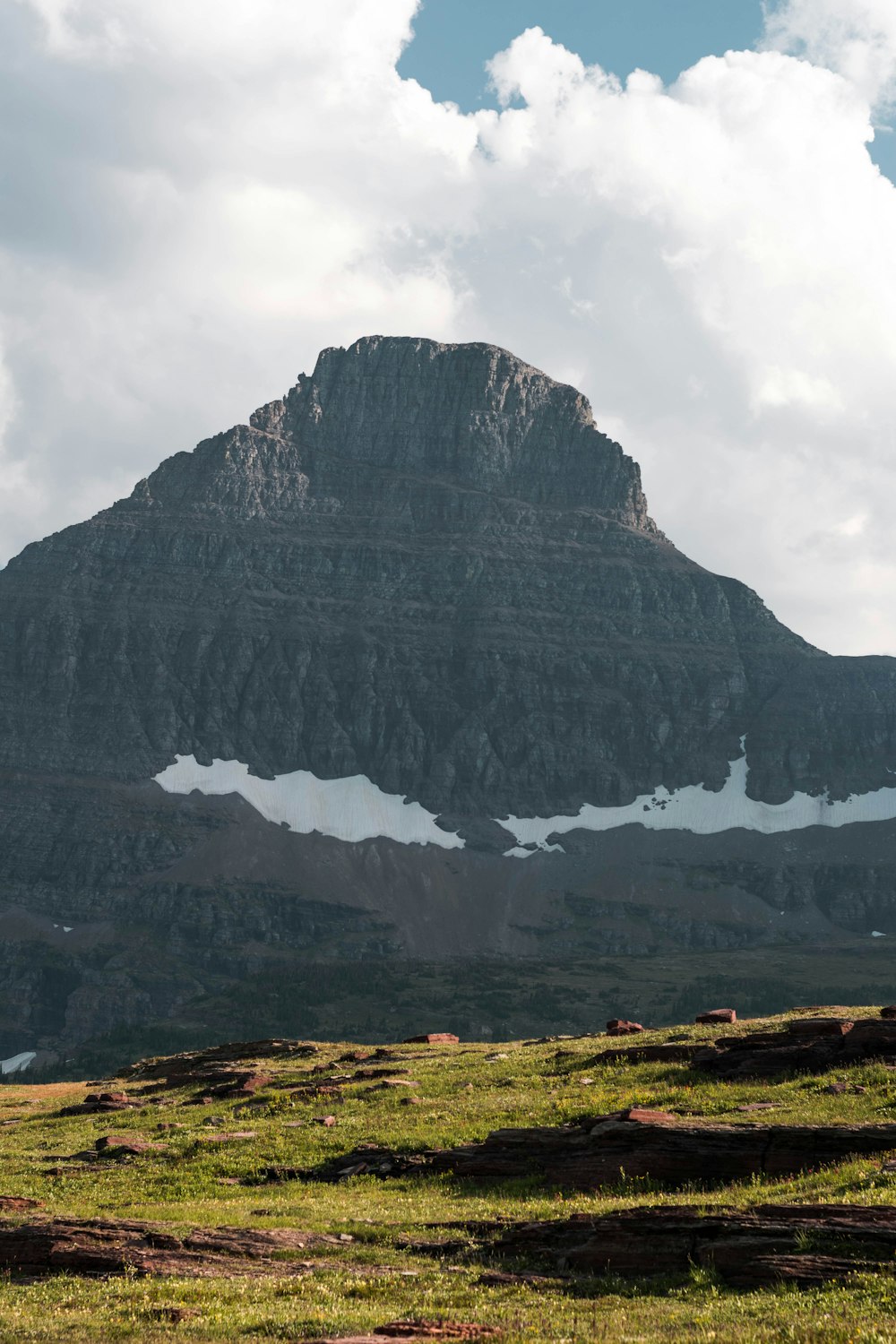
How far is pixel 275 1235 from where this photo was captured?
105 feet

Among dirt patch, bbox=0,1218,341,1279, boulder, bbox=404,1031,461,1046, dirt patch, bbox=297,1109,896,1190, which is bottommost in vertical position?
boulder, bbox=404,1031,461,1046

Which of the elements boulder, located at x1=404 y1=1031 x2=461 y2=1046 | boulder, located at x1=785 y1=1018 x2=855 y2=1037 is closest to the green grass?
boulder, located at x1=785 y1=1018 x2=855 y2=1037

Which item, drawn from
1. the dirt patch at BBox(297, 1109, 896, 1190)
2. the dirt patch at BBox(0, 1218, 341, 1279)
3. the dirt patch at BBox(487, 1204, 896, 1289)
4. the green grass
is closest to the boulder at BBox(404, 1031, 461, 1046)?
the green grass

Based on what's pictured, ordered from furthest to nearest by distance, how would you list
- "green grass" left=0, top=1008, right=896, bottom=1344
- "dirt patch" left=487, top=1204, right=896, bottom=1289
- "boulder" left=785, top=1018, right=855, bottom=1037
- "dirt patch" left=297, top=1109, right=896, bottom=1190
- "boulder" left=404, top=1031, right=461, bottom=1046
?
"boulder" left=404, top=1031, right=461, bottom=1046 < "boulder" left=785, top=1018, right=855, bottom=1037 < "dirt patch" left=297, top=1109, right=896, bottom=1190 < "dirt patch" left=487, top=1204, right=896, bottom=1289 < "green grass" left=0, top=1008, right=896, bottom=1344

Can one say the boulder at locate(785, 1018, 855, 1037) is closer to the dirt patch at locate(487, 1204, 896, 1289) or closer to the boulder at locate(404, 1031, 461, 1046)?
the dirt patch at locate(487, 1204, 896, 1289)

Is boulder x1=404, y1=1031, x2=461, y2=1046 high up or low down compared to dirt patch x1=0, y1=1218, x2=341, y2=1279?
down

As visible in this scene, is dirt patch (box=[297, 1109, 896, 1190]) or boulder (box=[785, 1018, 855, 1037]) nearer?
dirt patch (box=[297, 1109, 896, 1190])

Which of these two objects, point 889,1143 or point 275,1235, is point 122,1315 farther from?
point 889,1143

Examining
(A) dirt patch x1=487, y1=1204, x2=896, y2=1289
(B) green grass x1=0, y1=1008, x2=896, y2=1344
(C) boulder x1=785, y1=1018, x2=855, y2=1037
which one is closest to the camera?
(B) green grass x1=0, y1=1008, x2=896, y2=1344

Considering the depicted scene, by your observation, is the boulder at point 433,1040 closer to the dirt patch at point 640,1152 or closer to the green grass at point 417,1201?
the green grass at point 417,1201

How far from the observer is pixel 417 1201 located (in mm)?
36938

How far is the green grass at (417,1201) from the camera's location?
23.6 m

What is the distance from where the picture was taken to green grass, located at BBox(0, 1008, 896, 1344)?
2359 cm

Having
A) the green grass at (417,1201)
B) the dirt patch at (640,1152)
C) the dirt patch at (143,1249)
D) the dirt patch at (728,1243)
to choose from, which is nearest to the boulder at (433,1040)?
the green grass at (417,1201)
